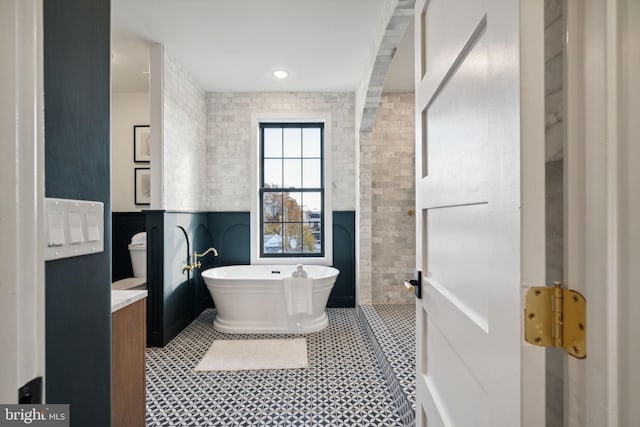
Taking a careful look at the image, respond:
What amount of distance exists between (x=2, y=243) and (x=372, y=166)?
3.62 metres

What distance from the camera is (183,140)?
3.33m

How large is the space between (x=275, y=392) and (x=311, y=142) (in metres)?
2.95

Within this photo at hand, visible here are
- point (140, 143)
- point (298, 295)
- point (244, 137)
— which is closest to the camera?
point (298, 295)

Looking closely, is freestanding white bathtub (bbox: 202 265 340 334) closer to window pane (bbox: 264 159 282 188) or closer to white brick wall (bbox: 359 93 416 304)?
white brick wall (bbox: 359 93 416 304)

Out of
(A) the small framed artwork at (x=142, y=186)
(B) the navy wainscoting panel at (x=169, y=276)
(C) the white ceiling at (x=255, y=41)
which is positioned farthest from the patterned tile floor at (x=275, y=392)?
(C) the white ceiling at (x=255, y=41)

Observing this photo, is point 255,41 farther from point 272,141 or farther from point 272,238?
point 272,238

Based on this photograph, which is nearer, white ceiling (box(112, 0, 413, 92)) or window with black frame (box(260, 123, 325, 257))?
white ceiling (box(112, 0, 413, 92))

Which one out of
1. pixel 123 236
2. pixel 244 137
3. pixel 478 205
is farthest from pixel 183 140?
pixel 478 205

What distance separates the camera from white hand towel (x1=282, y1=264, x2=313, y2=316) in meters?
3.12

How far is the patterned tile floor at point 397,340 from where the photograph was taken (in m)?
1.91

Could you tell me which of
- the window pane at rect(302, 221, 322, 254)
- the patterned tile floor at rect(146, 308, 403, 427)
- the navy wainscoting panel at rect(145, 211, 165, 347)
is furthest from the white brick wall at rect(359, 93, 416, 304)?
the navy wainscoting panel at rect(145, 211, 165, 347)

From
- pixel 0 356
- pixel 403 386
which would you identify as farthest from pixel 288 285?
pixel 0 356

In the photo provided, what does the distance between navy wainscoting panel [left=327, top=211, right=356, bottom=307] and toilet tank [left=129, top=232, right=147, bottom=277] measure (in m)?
2.22

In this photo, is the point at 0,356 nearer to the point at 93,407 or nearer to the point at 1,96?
the point at 1,96
